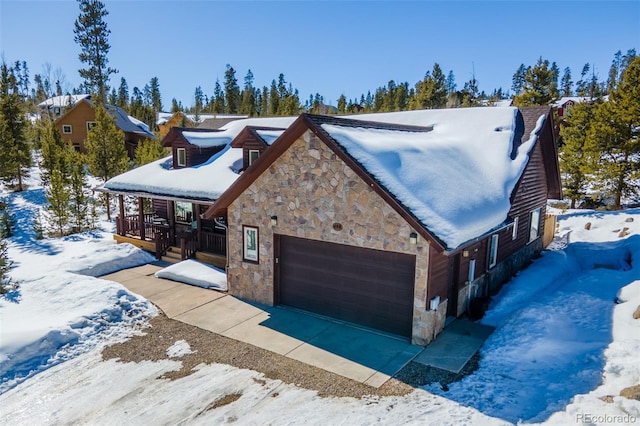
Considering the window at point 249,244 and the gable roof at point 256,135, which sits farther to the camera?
the gable roof at point 256,135

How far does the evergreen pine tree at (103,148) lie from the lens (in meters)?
27.1

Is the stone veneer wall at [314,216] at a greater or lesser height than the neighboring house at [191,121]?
lesser

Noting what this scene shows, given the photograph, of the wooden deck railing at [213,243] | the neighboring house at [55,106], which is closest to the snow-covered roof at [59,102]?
the neighboring house at [55,106]

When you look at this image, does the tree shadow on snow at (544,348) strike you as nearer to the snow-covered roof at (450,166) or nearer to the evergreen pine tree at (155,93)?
the snow-covered roof at (450,166)

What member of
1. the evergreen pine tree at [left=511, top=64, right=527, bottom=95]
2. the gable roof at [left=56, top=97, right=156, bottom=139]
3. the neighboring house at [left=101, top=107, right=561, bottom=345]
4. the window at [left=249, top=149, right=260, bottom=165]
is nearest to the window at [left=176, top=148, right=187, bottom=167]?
the neighboring house at [left=101, top=107, right=561, bottom=345]

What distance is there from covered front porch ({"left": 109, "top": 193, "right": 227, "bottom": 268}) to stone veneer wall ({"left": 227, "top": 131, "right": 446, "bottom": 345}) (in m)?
3.44

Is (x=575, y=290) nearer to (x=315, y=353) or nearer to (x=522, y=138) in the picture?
(x=522, y=138)

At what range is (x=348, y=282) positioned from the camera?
435 inches

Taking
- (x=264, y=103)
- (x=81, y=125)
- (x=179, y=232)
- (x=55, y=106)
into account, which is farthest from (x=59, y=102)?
(x=179, y=232)

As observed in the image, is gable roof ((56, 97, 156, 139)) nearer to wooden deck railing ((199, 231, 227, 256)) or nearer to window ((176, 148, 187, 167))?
window ((176, 148, 187, 167))

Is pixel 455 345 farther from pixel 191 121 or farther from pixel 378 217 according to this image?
pixel 191 121

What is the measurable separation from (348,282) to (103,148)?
74.0 ft

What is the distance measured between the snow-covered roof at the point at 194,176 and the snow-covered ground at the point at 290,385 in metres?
4.97

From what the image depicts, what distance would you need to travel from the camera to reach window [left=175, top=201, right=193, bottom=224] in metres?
18.5
